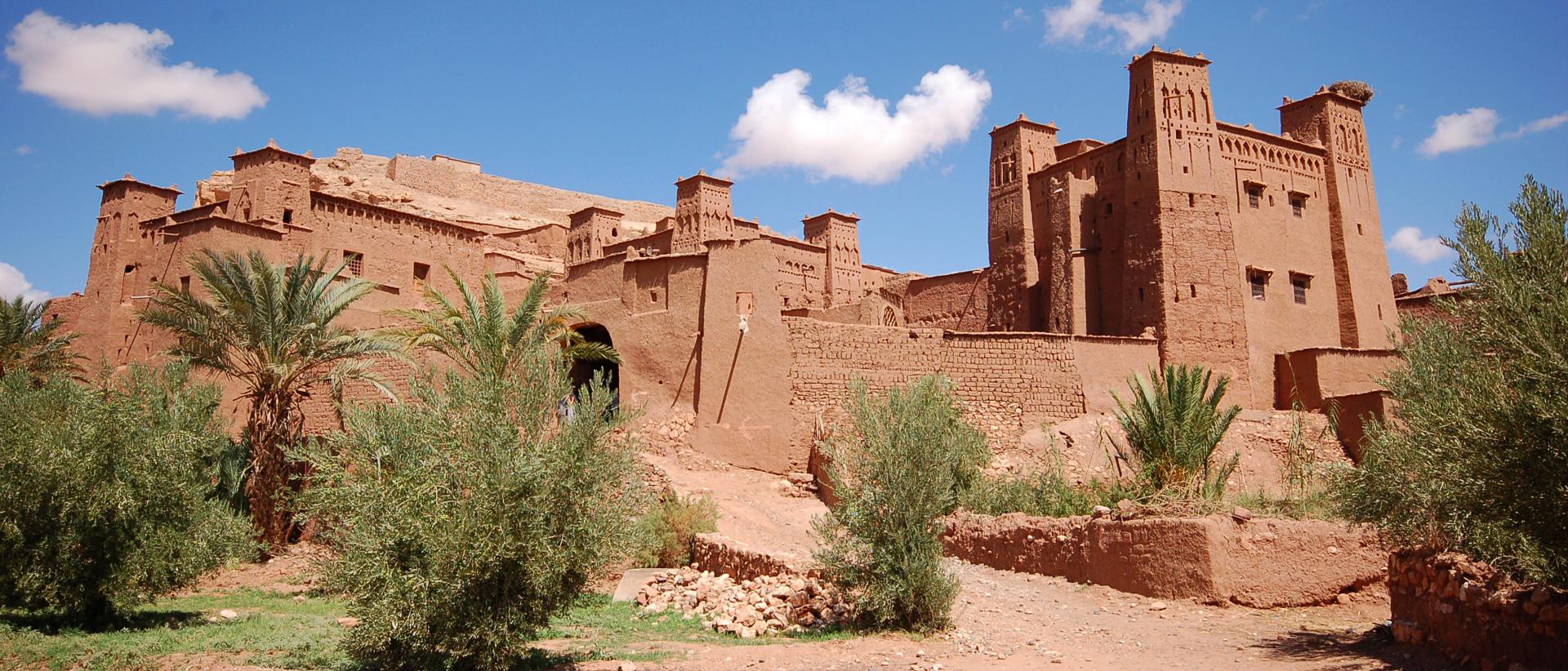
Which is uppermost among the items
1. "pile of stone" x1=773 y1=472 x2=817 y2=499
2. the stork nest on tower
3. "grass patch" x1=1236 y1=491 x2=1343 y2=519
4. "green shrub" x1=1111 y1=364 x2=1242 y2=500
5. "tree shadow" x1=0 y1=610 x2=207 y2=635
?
the stork nest on tower

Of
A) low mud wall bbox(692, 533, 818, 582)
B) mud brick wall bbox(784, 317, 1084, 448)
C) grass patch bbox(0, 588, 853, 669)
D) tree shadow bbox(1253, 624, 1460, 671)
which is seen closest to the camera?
tree shadow bbox(1253, 624, 1460, 671)

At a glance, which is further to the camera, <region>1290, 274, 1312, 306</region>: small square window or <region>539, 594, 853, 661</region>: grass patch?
<region>1290, 274, 1312, 306</region>: small square window

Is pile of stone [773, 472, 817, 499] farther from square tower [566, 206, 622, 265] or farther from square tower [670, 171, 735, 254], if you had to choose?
square tower [566, 206, 622, 265]

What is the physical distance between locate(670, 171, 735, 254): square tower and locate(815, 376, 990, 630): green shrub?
20199mm

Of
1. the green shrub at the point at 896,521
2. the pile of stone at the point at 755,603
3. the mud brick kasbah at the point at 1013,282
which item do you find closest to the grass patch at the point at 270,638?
the pile of stone at the point at 755,603

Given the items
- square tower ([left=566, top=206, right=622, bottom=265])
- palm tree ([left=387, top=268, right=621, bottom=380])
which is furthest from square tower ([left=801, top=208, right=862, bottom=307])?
palm tree ([left=387, top=268, right=621, bottom=380])

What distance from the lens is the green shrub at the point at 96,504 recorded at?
37.7 ft

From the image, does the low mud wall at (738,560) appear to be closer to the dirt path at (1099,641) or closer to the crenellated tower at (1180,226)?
the dirt path at (1099,641)

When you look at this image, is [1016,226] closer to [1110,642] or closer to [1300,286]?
[1300,286]

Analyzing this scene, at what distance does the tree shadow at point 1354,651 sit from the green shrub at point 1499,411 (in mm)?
923

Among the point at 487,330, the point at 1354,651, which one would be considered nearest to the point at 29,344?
the point at 487,330

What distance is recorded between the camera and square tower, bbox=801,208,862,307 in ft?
108

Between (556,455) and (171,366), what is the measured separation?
1008cm

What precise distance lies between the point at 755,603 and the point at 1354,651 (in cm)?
615
